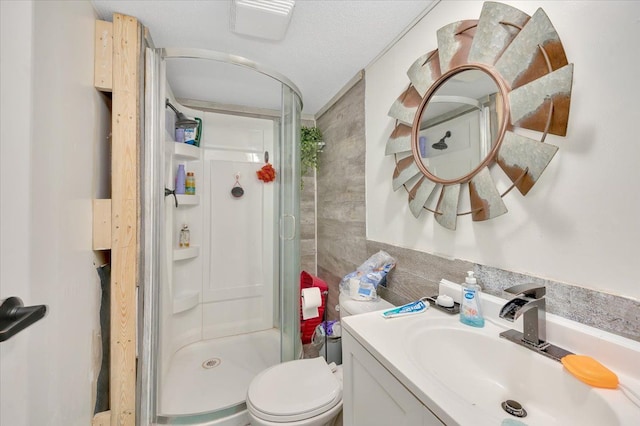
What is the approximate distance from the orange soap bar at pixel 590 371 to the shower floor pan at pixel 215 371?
5.19 feet

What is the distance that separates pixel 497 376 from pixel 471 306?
204 millimetres

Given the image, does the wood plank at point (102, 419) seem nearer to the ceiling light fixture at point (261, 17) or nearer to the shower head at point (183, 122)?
the shower head at point (183, 122)

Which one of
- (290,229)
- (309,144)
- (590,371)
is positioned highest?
(309,144)

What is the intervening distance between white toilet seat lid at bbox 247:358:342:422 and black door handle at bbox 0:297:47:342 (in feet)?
2.93

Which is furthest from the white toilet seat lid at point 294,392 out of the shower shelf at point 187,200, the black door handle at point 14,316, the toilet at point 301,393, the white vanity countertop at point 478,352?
the shower shelf at point 187,200

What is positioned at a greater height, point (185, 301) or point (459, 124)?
point (459, 124)

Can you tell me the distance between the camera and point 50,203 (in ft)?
2.67

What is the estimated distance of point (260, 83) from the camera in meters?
1.92

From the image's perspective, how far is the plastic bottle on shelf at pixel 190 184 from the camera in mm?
2139

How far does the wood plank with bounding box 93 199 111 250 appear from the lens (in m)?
1.15

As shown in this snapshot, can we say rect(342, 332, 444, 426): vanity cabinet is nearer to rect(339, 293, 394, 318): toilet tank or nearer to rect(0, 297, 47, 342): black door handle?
rect(339, 293, 394, 318): toilet tank

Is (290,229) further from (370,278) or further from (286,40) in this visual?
(286,40)

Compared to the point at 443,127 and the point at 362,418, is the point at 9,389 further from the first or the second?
the point at 443,127

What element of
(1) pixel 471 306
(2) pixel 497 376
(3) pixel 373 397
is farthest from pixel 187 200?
(2) pixel 497 376
